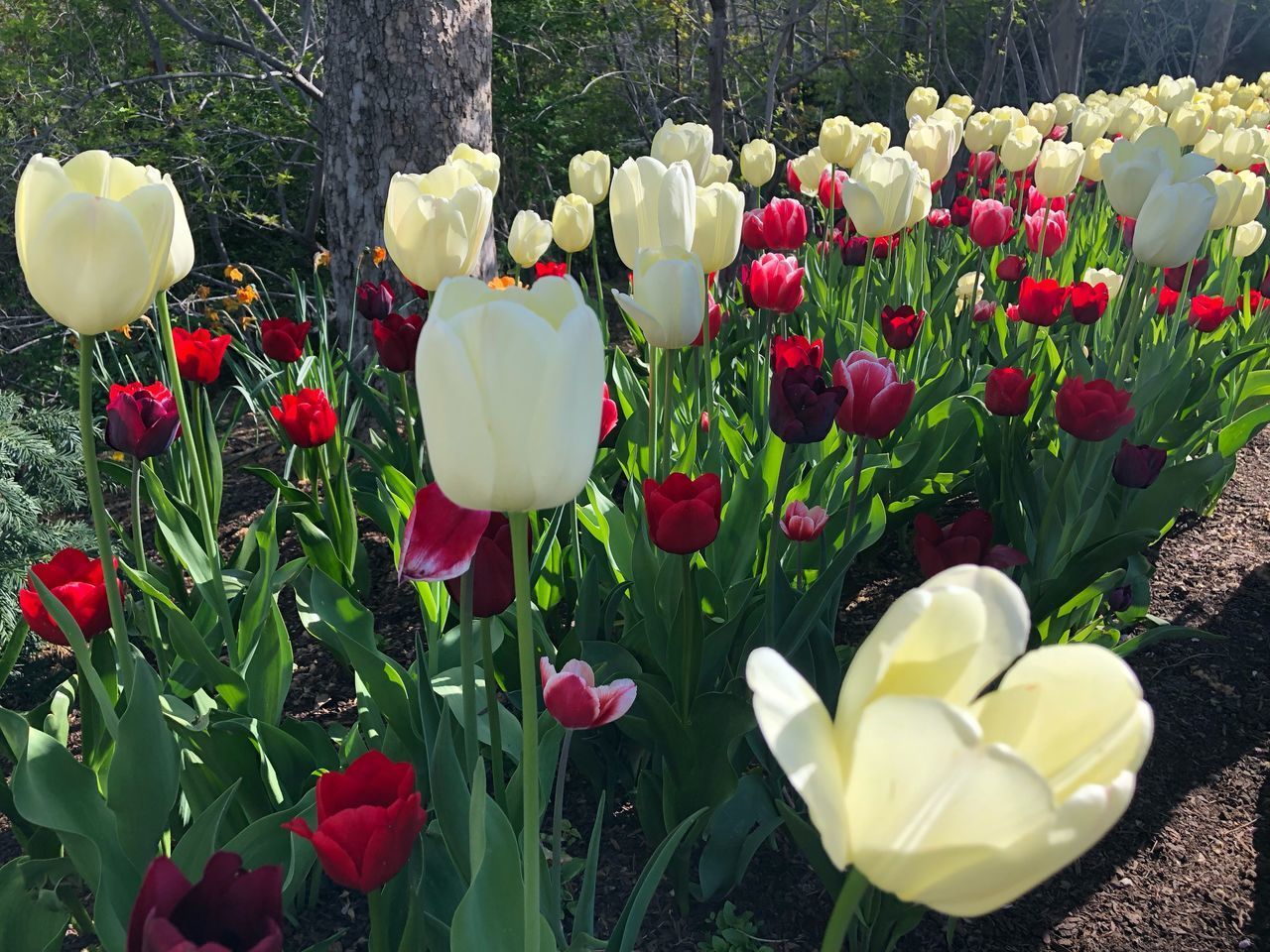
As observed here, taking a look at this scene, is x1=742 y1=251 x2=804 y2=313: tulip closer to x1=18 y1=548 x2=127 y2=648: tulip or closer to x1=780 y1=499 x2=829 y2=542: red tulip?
x1=780 y1=499 x2=829 y2=542: red tulip

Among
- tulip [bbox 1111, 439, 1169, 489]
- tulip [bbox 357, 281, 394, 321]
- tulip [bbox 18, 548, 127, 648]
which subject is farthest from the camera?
tulip [bbox 357, 281, 394, 321]

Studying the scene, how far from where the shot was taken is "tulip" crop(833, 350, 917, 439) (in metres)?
1.61

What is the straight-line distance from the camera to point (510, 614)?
67.0 inches

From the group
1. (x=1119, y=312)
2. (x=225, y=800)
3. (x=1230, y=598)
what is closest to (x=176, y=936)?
(x=225, y=800)

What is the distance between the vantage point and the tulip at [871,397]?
1.61 metres

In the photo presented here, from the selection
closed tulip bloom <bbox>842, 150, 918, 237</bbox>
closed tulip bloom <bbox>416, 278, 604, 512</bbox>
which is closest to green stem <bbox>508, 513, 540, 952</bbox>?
closed tulip bloom <bbox>416, 278, 604, 512</bbox>

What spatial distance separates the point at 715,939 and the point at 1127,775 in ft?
4.17

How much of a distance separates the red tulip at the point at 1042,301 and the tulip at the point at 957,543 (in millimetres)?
1232

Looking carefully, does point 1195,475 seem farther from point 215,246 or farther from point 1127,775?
point 215,246

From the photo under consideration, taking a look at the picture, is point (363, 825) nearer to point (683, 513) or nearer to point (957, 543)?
point (683, 513)

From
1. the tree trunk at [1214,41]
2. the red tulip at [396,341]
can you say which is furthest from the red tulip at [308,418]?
the tree trunk at [1214,41]

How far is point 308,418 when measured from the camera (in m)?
2.02

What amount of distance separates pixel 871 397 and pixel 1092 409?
1.56 feet

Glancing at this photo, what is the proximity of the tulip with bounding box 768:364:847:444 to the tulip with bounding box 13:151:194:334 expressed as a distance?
883mm
